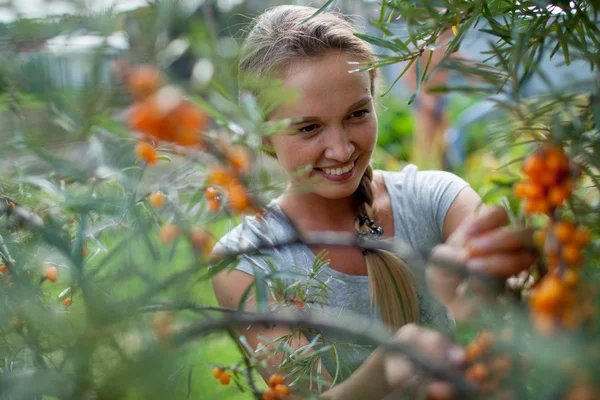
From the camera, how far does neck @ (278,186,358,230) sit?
148 cm

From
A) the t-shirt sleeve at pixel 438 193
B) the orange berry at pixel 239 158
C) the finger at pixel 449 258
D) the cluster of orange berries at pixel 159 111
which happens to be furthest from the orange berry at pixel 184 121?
the t-shirt sleeve at pixel 438 193

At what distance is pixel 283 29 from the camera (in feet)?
4.44

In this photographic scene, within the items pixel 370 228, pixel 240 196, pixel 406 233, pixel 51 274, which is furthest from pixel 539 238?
pixel 406 233

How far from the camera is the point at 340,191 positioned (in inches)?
50.1

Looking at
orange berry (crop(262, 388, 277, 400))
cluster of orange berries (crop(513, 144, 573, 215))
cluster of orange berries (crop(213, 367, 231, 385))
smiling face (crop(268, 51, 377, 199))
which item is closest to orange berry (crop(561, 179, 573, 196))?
cluster of orange berries (crop(513, 144, 573, 215))

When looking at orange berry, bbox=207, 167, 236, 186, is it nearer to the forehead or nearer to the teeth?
the forehead

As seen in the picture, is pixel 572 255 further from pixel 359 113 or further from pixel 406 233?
pixel 406 233

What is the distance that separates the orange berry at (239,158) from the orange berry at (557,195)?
0.85 feet

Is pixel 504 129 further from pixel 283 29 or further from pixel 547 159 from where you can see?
pixel 283 29

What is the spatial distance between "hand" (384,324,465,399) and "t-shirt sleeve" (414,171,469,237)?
103 centimetres

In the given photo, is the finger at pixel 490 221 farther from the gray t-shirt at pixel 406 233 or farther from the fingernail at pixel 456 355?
the gray t-shirt at pixel 406 233

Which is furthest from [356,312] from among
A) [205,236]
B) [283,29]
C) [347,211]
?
[205,236]

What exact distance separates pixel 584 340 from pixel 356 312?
1.09 metres

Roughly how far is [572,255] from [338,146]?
2.58 ft
